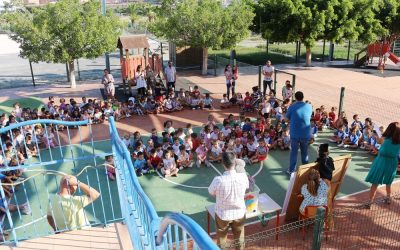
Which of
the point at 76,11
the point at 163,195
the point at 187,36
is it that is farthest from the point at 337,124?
the point at 76,11

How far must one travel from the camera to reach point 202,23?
19.2 meters

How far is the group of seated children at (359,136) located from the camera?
34.7 ft

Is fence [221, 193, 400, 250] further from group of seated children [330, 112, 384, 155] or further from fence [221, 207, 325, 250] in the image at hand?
group of seated children [330, 112, 384, 155]

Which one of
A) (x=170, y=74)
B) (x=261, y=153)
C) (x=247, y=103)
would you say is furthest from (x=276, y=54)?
(x=261, y=153)

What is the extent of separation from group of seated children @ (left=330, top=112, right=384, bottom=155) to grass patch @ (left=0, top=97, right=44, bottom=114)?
37.1 feet

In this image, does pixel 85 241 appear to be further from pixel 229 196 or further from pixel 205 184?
pixel 205 184

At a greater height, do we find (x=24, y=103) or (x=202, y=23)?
(x=202, y=23)

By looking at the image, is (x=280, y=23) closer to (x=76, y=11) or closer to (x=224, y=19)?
(x=224, y=19)

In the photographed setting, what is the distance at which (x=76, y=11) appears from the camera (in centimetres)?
1686

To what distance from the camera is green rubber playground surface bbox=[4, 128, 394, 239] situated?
7898 millimetres

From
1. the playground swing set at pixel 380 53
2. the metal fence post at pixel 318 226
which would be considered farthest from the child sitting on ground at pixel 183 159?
the playground swing set at pixel 380 53

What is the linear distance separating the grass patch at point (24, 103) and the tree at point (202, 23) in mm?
7066

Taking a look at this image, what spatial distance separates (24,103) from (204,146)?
31.6 feet

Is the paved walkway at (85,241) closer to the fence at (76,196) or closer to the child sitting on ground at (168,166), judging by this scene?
the fence at (76,196)
